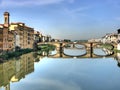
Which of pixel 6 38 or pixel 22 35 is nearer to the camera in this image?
pixel 6 38

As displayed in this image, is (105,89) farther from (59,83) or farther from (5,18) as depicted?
(5,18)

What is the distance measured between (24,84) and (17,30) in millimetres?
44455

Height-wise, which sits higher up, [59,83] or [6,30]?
[6,30]

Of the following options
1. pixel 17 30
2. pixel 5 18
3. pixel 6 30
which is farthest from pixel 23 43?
pixel 6 30

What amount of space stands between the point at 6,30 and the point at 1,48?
5.46 meters

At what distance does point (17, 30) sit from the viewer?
6481 centimetres

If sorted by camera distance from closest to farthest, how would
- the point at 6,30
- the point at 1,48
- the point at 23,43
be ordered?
the point at 1,48 → the point at 6,30 → the point at 23,43

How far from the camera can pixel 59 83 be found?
2152cm

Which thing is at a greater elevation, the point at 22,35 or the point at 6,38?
the point at 22,35

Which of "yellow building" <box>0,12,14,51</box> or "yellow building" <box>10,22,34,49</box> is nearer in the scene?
"yellow building" <box>0,12,14,51</box>

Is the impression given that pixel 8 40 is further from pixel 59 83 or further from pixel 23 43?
pixel 59 83

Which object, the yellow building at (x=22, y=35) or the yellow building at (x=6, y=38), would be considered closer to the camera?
the yellow building at (x=6, y=38)

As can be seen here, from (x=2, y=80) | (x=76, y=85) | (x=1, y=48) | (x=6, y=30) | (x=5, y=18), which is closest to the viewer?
(x=76, y=85)

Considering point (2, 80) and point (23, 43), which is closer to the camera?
point (2, 80)
